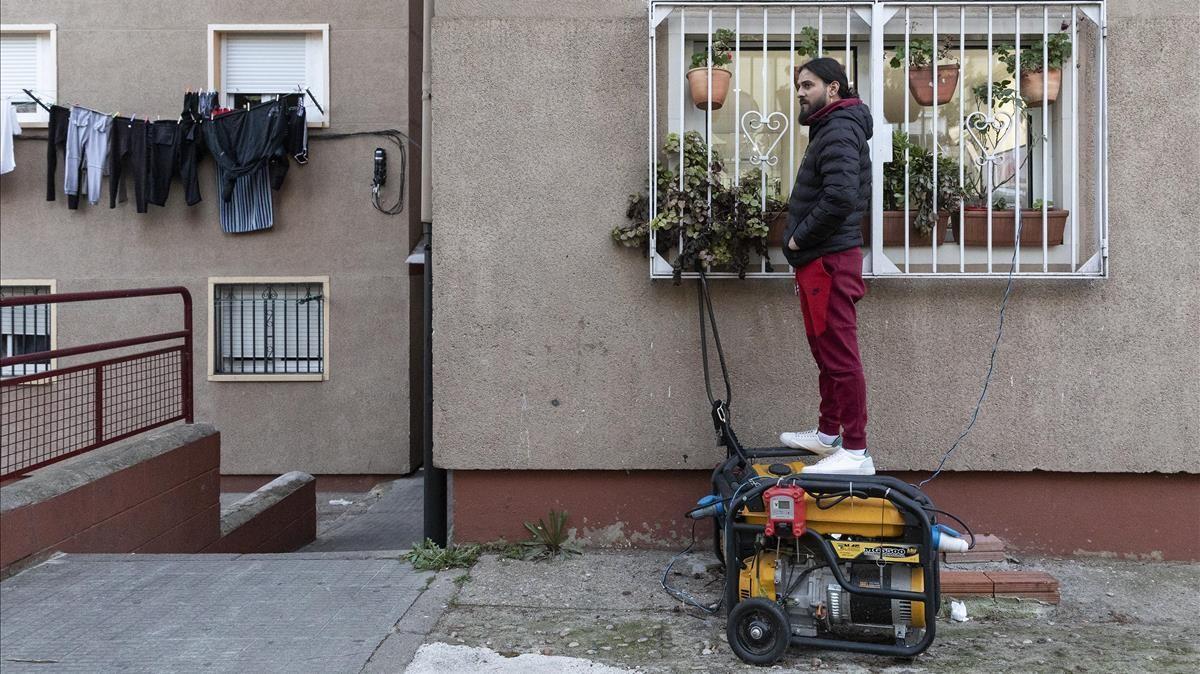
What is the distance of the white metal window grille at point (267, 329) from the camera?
1064 centimetres

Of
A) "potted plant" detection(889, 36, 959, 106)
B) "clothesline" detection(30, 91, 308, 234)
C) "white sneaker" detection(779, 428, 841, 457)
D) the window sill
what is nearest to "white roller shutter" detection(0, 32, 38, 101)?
"clothesline" detection(30, 91, 308, 234)

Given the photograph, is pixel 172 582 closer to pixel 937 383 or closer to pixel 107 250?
pixel 937 383

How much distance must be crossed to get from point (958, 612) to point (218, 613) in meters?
3.10

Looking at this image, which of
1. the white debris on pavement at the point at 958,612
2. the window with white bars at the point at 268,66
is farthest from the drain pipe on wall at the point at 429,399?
the window with white bars at the point at 268,66

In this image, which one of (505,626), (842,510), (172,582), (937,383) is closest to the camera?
(842,510)

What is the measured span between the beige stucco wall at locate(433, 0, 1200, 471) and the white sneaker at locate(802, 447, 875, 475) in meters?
0.81

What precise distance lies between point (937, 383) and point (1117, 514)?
111cm

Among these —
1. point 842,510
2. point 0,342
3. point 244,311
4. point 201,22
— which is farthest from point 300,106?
point 842,510

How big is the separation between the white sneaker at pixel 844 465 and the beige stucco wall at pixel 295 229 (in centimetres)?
683

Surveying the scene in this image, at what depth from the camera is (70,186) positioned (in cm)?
1038

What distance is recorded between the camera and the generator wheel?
3.86m

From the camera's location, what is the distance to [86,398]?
594 centimetres

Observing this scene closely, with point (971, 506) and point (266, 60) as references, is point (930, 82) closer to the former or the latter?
point (971, 506)

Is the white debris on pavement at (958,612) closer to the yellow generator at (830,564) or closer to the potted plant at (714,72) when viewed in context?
the yellow generator at (830,564)
